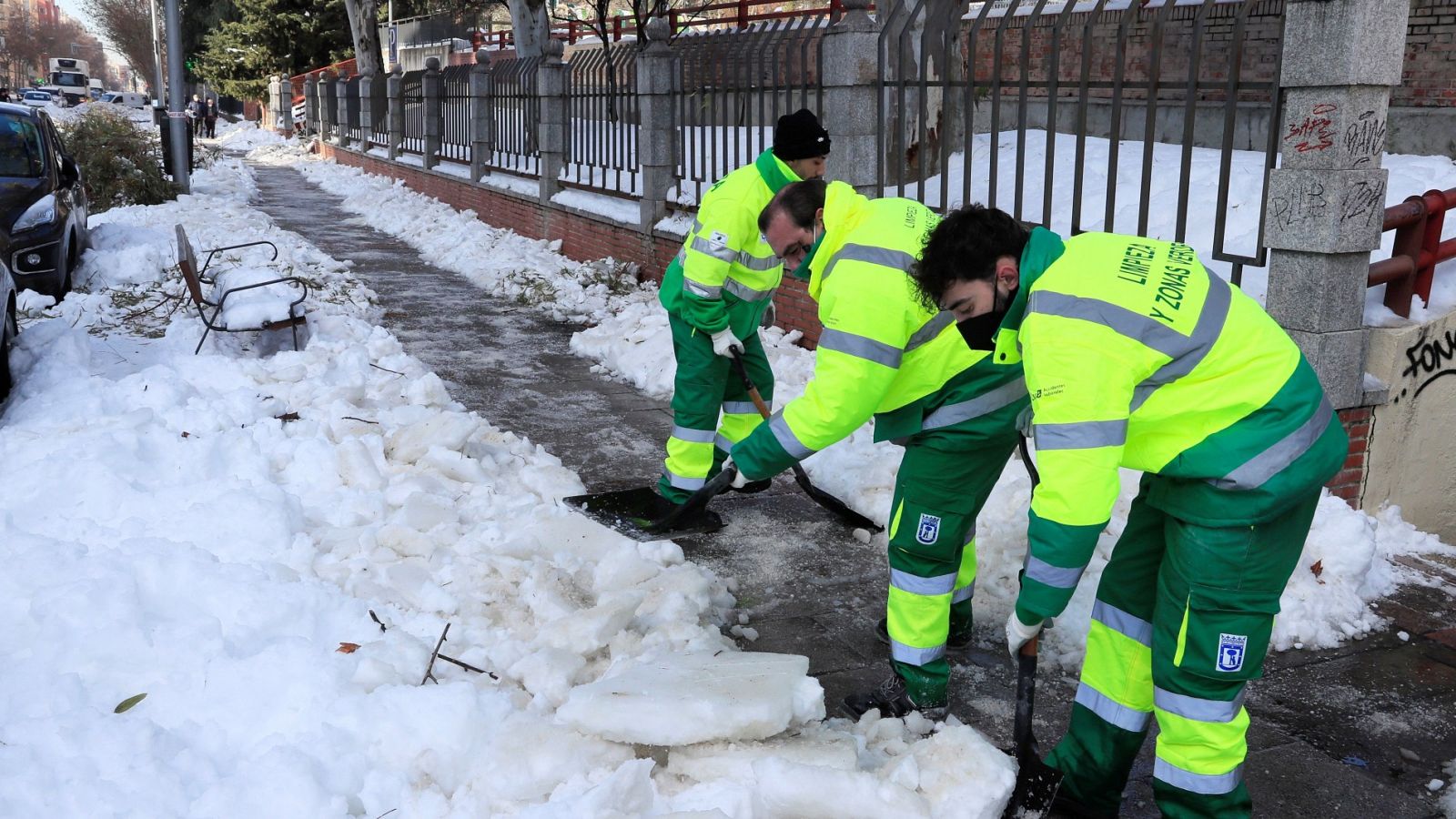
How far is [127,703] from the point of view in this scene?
3611mm

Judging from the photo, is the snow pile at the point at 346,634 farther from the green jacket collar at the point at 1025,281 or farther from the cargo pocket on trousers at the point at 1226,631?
the green jacket collar at the point at 1025,281

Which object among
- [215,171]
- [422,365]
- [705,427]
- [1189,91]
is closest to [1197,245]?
[1189,91]

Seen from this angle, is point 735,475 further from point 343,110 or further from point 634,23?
point 343,110

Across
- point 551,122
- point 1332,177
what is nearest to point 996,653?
Result: point 1332,177

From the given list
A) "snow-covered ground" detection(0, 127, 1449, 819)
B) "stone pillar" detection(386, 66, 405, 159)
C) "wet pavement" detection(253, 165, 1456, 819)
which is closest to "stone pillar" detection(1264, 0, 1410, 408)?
"snow-covered ground" detection(0, 127, 1449, 819)

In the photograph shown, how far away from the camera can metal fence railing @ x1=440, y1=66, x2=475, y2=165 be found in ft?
60.3

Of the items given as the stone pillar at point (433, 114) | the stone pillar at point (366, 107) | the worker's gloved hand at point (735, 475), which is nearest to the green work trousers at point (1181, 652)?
the worker's gloved hand at point (735, 475)

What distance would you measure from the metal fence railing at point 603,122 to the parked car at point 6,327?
20.1 feet

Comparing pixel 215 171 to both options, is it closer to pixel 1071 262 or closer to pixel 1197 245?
pixel 1197 245

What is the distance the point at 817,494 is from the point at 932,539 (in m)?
2.00

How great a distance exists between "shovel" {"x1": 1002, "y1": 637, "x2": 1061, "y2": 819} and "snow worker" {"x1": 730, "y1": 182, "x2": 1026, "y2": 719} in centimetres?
55

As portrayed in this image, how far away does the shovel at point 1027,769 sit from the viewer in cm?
316

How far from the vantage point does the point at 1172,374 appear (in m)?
2.75

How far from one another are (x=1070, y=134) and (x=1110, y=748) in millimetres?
9697
